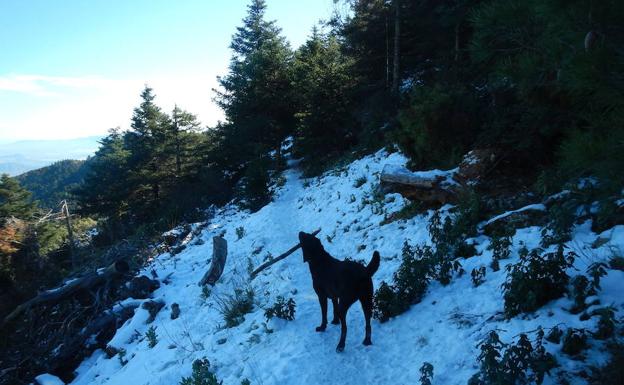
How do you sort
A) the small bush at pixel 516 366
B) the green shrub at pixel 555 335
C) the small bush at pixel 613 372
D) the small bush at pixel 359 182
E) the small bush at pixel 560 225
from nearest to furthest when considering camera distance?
the small bush at pixel 613 372 → the small bush at pixel 516 366 → the green shrub at pixel 555 335 → the small bush at pixel 560 225 → the small bush at pixel 359 182

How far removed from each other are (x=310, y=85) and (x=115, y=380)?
1660 cm

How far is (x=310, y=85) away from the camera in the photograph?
20.1m

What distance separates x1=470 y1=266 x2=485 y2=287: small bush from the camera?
215 inches

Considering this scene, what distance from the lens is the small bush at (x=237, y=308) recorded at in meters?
7.13

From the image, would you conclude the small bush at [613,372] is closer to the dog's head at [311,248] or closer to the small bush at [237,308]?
the dog's head at [311,248]

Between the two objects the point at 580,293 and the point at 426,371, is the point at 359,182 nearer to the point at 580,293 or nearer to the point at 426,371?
the point at 580,293

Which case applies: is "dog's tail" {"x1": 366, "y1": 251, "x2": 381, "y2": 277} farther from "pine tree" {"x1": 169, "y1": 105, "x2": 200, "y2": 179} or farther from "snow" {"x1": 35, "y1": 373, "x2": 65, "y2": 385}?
"pine tree" {"x1": 169, "y1": 105, "x2": 200, "y2": 179}

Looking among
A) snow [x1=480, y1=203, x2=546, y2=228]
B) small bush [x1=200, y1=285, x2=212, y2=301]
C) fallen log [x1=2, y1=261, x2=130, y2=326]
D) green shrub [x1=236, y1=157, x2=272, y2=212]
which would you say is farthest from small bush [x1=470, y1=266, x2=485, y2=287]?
green shrub [x1=236, y1=157, x2=272, y2=212]

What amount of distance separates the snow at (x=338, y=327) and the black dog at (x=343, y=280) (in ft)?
1.74

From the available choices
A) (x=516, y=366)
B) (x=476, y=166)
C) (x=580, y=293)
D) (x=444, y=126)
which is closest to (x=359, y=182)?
(x=444, y=126)

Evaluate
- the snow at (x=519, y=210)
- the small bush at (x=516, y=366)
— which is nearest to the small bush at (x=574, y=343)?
the small bush at (x=516, y=366)

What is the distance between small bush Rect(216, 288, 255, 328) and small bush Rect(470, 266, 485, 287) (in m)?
4.23

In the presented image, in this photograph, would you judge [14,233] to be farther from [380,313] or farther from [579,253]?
[579,253]

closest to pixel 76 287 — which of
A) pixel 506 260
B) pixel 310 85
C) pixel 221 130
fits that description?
pixel 506 260
